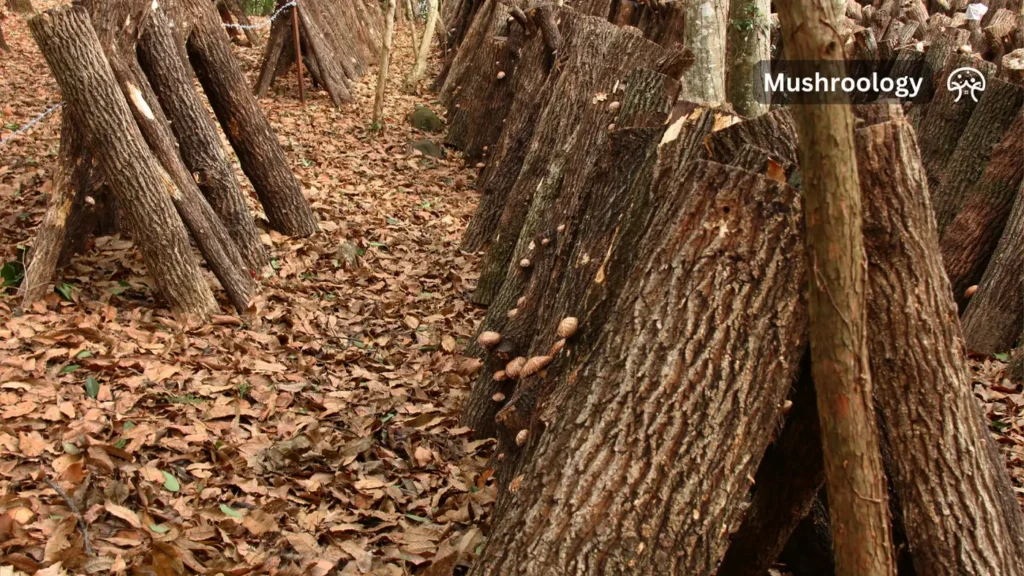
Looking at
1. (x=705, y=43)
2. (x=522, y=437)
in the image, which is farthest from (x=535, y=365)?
(x=705, y=43)

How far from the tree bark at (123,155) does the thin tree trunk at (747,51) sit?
14.0 feet

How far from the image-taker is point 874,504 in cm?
232

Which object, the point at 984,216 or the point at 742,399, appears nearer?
the point at 742,399

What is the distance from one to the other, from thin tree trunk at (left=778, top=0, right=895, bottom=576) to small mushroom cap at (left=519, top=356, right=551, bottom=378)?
4.51ft

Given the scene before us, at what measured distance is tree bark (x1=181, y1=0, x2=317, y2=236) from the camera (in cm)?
638

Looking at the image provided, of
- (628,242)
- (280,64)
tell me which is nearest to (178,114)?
(628,242)

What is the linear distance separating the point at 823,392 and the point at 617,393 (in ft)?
1.98

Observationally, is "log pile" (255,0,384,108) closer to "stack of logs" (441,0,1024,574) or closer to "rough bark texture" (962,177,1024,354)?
"rough bark texture" (962,177,1024,354)

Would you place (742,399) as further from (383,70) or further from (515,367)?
(383,70)

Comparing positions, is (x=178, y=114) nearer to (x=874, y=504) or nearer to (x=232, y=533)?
(x=232, y=533)

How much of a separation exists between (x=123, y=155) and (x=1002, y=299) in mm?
5613

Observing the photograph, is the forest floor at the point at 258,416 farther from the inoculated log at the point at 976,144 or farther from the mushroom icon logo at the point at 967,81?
the mushroom icon logo at the point at 967,81

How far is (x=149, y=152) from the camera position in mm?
5188

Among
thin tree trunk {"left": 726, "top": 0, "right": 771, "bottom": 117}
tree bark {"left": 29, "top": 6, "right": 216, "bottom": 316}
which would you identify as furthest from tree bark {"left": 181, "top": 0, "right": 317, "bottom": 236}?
thin tree trunk {"left": 726, "top": 0, "right": 771, "bottom": 117}
